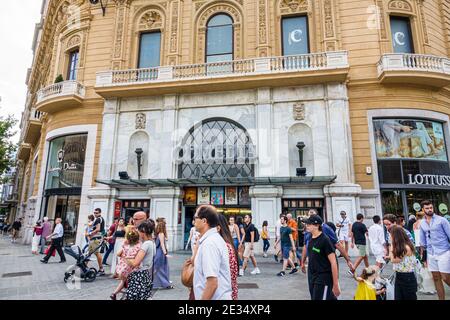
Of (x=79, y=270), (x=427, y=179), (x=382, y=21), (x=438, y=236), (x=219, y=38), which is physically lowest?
(x=79, y=270)

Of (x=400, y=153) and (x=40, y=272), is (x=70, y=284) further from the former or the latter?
(x=400, y=153)

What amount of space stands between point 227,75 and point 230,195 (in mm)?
6389

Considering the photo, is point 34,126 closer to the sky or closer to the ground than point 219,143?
closer to the sky

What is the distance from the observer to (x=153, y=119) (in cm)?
1633

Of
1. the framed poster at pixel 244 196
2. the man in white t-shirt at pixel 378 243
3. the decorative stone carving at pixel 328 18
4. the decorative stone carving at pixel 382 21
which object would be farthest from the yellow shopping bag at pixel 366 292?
the decorative stone carving at pixel 382 21

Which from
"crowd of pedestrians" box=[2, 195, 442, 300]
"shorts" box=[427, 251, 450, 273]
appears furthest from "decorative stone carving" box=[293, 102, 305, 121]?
"shorts" box=[427, 251, 450, 273]

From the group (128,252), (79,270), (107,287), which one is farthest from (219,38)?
(128,252)

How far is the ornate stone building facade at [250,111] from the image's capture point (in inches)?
547

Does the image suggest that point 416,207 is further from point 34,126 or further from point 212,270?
point 34,126

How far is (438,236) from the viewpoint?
5.61 m

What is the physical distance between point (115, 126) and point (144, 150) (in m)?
2.32

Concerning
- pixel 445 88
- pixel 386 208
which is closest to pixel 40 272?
pixel 386 208
